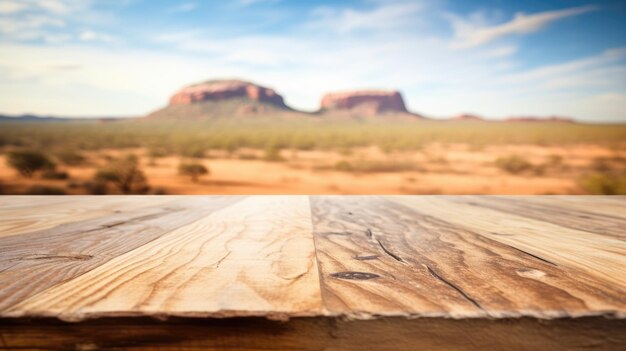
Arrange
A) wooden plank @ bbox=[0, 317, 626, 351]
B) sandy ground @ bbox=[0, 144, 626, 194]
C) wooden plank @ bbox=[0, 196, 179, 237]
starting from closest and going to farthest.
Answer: wooden plank @ bbox=[0, 317, 626, 351] → wooden plank @ bbox=[0, 196, 179, 237] → sandy ground @ bbox=[0, 144, 626, 194]

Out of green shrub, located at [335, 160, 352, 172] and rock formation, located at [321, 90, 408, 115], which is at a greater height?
rock formation, located at [321, 90, 408, 115]

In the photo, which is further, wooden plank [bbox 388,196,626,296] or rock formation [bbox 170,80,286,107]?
rock formation [bbox 170,80,286,107]

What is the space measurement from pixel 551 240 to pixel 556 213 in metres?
0.45

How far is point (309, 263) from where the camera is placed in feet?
1.75

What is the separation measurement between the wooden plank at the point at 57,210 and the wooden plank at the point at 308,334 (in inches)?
21.3

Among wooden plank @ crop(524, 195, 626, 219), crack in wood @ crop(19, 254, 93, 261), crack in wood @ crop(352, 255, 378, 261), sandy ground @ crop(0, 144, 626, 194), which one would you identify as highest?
crack in wood @ crop(352, 255, 378, 261)

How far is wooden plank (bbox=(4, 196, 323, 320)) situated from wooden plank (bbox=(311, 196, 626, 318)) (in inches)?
1.5

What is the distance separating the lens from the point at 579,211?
1.13m

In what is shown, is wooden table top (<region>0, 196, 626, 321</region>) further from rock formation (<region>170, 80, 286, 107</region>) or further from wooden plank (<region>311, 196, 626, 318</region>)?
rock formation (<region>170, 80, 286, 107</region>)

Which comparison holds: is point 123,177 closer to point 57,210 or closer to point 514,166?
point 57,210

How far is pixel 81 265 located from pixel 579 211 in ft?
4.27

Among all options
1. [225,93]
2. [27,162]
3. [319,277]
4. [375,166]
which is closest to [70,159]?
[27,162]

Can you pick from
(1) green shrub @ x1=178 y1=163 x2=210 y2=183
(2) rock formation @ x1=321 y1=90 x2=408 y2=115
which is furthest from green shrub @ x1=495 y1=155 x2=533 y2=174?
(2) rock formation @ x1=321 y1=90 x2=408 y2=115

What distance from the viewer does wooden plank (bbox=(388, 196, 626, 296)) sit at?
0.53 meters
